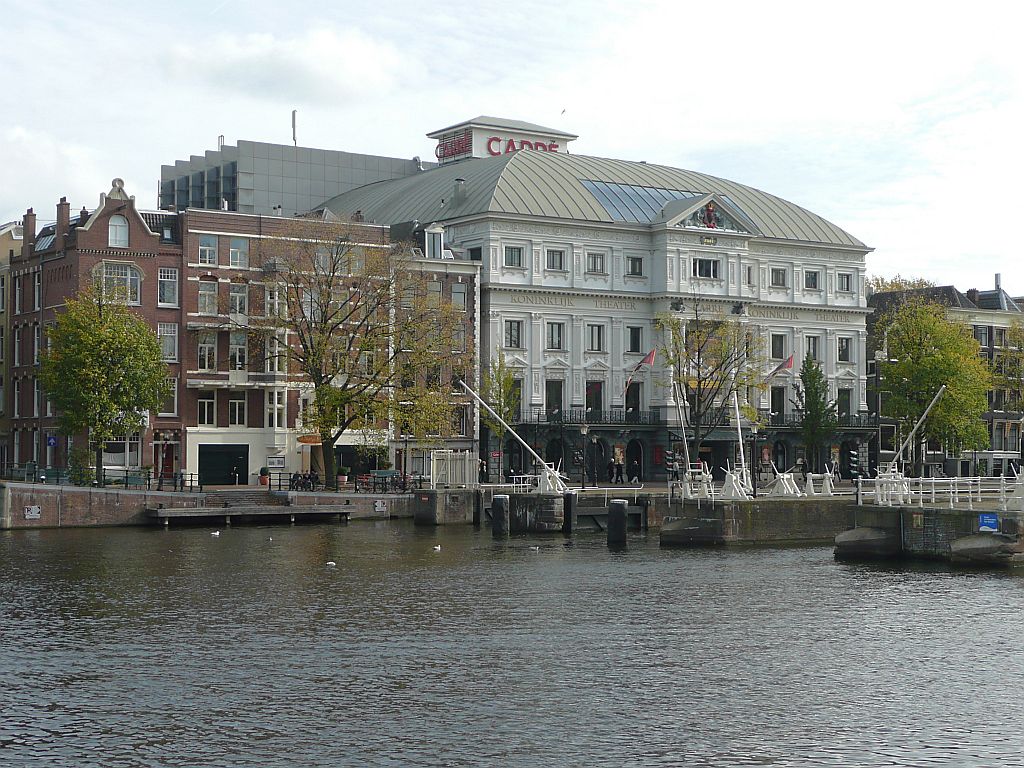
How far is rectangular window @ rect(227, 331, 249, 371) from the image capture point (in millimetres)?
93875

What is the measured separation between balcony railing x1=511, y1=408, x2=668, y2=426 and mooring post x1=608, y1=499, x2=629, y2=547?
35.0 m

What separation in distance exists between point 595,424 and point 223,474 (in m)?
27.3

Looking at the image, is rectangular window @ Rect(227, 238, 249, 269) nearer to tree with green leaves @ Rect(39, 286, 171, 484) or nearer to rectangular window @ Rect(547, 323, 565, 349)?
tree with green leaves @ Rect(39, 286, 171, 484)

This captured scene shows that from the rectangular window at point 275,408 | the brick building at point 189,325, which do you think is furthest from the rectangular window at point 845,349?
the rectangular window at point 275,408

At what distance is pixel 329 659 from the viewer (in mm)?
37125

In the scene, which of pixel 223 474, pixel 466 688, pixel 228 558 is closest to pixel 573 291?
pixel 223 474

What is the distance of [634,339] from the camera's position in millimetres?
114312

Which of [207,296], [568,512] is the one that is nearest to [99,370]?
[207,296]

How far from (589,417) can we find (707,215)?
1832 cm

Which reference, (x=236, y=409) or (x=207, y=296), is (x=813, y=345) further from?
(x=207, y=296)

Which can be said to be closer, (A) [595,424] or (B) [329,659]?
(B) [329,659]

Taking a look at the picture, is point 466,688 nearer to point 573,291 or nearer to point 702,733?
point 702,733

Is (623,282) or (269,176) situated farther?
(269,176)

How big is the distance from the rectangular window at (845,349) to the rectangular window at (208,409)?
52845mm
